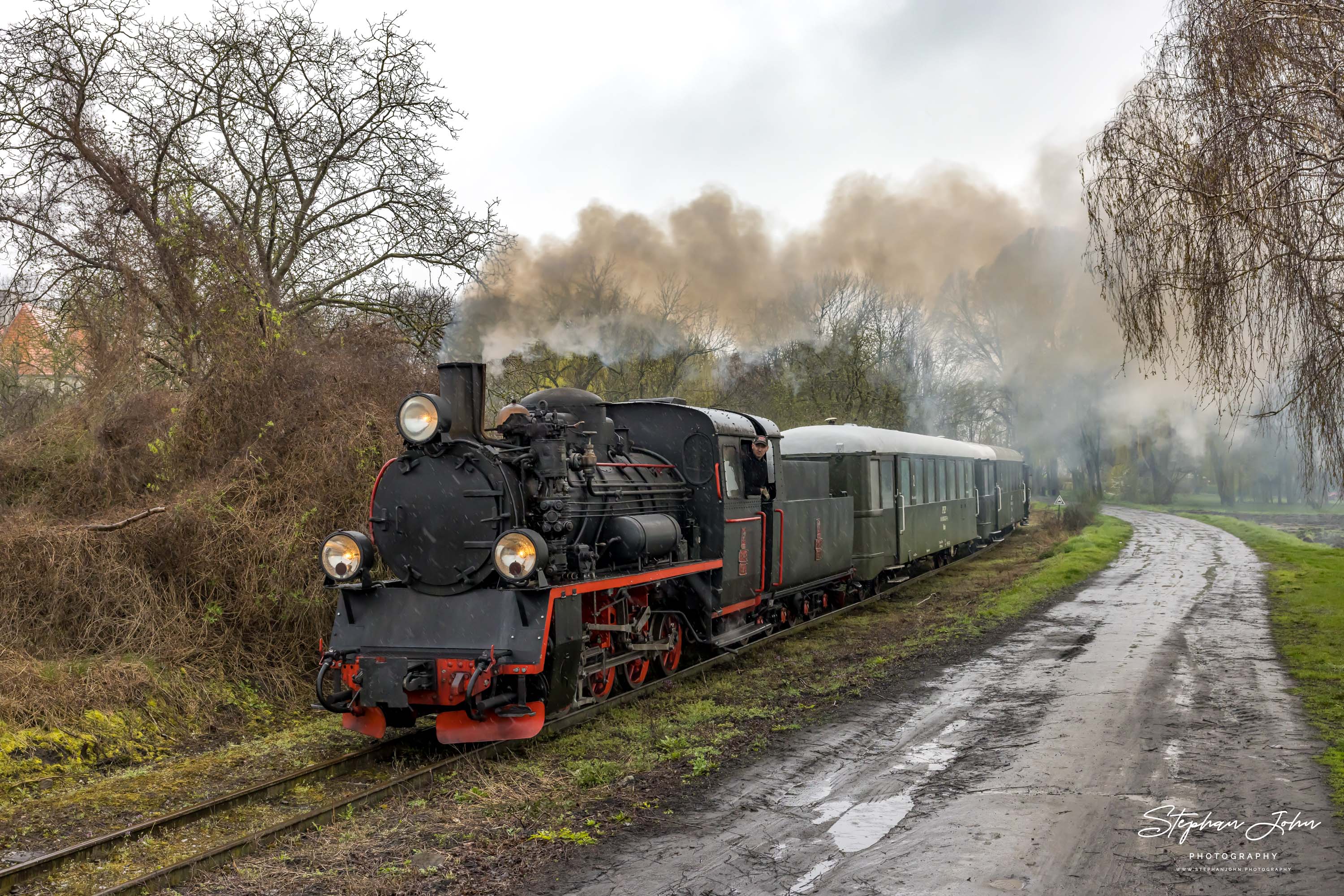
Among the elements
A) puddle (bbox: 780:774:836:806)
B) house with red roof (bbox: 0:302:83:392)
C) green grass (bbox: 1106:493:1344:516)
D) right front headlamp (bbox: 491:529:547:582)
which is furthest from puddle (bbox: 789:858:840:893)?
green grass (bbox: 1106:493:1344:516)

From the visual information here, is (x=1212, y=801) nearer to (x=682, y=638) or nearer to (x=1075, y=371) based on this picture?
(x=682, y=638)

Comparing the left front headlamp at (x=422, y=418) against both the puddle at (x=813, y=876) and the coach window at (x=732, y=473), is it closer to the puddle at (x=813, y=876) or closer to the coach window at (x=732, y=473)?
the coach window at (x=732, y=473)

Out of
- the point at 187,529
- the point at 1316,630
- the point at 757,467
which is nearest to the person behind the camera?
the point at 187,529

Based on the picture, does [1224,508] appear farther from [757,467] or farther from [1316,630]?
[757,467]

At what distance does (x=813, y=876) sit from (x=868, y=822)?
0.93 metres

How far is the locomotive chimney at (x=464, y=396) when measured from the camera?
7.23m

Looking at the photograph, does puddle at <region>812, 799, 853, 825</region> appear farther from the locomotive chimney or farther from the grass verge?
the locomotive chimney

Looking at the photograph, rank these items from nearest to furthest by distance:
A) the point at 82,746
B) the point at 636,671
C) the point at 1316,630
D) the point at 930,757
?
1. the point at 82,746
2. the point at 930,757
3. the point at 636,671
4. the point at 1316,630

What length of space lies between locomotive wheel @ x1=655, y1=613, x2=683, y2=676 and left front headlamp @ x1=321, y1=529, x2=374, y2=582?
3212 millimetres

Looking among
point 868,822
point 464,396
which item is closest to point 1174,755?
point 868,822

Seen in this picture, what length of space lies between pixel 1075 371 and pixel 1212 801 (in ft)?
82.9

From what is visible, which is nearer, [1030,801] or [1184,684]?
[1030,801]

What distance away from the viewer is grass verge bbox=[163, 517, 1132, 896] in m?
4.93

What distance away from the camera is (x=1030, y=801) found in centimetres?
593
